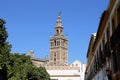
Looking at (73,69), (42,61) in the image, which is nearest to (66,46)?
(42,61)

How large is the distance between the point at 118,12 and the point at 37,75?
5054 cm

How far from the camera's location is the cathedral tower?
186125 millimetres

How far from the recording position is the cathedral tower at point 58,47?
186m

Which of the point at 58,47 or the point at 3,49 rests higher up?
the point at 58,47

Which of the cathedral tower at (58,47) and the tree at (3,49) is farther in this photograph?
the cathedral tower at (58,47)

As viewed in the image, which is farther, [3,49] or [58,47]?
[58,47]

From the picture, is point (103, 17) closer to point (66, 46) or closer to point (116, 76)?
point (116, 76)

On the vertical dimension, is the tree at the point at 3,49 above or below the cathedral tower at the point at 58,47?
below

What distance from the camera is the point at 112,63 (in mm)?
17781

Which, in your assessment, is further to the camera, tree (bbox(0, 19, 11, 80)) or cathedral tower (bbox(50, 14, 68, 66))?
cathedral tower (bbox(50, 14, 68, 66))

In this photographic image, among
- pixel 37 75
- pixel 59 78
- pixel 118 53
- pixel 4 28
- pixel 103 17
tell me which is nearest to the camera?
pixel 118 53

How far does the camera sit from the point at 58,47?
18962cm

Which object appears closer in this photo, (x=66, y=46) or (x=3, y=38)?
(x=3, y=38)

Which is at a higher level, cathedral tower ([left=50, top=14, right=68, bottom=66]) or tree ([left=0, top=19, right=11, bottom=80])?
cathedral tower ([left=50, top=14, right=68, bottom=66])
